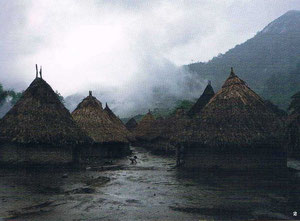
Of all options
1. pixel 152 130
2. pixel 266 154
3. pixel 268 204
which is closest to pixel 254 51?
pixel 152 130

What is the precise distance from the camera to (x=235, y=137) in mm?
15297

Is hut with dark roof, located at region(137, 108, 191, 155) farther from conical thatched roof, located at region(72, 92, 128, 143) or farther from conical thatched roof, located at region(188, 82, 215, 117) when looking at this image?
conical thatched roof, located at region(72, 92, 128, 143)

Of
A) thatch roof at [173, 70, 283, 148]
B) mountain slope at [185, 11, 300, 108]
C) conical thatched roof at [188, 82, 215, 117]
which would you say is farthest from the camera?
mountain slope at [185, 11, 300, 108]

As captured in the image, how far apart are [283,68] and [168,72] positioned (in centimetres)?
4032

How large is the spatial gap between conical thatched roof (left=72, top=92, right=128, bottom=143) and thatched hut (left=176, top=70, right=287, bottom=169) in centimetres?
747

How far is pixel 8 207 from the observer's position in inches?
350

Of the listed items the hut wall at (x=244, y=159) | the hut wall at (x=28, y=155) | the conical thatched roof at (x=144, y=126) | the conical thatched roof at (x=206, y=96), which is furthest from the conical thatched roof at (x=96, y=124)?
the conical thatched roof at (x=144, y=126)

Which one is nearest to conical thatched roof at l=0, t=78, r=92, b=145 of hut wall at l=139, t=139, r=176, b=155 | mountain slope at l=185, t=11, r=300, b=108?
hut wall at l=139, t=139, r=176, b=155

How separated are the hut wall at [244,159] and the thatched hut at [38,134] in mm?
6974

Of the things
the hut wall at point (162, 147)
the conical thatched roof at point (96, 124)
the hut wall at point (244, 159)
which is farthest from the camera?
the hut wall at point (162, 147)

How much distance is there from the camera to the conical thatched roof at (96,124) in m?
22.6

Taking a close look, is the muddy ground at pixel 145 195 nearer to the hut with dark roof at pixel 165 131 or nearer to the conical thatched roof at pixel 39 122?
the conical thatched roof at pixel 39 122

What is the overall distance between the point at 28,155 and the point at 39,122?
1.86 meters

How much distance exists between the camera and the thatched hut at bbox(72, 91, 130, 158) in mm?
22688
